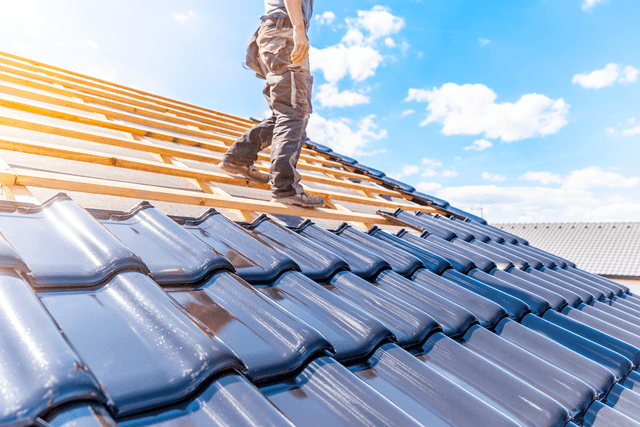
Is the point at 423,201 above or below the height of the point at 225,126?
above

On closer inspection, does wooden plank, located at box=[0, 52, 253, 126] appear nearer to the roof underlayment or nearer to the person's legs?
the roof underlayment

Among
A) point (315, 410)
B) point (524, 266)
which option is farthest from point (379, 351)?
point (524, 266)

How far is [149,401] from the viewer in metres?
0.72

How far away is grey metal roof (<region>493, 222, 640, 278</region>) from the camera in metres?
17.0

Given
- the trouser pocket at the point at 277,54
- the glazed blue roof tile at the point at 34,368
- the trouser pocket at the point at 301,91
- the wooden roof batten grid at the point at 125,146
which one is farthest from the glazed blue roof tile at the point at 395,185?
the glazed blue roof tile at the point at 34,368

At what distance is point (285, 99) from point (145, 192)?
1.25 meters

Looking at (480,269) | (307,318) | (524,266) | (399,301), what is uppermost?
(524,266)

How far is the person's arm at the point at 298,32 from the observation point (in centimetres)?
239

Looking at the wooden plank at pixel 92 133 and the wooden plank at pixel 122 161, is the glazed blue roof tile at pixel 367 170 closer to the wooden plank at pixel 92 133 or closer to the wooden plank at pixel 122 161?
the wooden plank at pixel 92 133

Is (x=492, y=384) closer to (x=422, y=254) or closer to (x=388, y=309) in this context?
(x=388, y=309)

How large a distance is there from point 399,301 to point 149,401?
1.03m

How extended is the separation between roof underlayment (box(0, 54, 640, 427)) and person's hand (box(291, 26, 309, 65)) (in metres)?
1.00

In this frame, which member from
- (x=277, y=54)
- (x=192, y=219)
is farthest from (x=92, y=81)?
(x=192, y=219)

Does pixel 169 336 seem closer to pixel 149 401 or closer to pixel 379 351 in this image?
pixel 149 401
